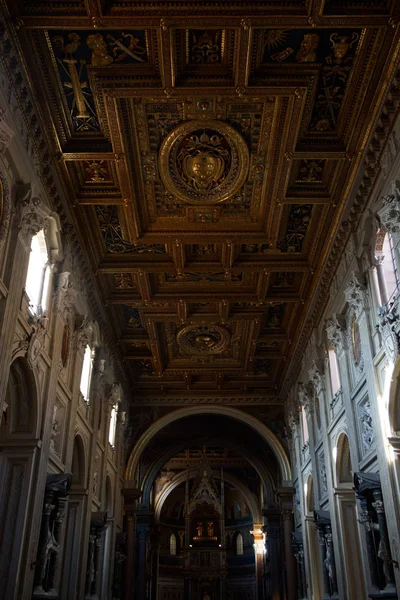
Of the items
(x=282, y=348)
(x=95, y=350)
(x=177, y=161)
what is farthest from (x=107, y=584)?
(x=177, y=161)

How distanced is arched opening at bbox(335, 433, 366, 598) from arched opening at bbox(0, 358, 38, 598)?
8585 mm

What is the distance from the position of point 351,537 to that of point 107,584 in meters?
9.48

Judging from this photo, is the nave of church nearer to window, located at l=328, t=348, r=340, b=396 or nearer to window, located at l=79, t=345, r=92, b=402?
window, located at l=79, t=345, r=92, b=402

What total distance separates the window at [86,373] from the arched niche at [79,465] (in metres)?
1.41

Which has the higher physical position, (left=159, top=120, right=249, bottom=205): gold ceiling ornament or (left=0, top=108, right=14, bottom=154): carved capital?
(left=159, top=120, right=249, bottom=205): gold ceiling ornament

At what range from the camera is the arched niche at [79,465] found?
713 inches

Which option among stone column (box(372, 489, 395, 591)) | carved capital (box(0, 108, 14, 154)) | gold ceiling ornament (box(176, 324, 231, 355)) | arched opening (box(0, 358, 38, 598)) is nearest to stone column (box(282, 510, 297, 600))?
gold ceiling ornament (box(176, 324, 231, 355))

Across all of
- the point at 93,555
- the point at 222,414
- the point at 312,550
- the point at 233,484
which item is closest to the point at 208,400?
the point at 222,414

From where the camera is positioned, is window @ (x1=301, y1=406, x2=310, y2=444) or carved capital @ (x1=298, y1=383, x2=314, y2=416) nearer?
carved capital @ (x1=298, y1=383, x2=314, y2=416)

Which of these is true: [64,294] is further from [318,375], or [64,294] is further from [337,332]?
[318,375]

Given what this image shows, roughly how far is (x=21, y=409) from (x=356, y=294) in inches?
315

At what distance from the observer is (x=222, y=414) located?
28.7 metres

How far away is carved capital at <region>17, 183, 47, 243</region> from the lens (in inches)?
455

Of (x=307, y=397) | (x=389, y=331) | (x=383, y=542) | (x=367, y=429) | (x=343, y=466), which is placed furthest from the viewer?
(x=307, y=397)
